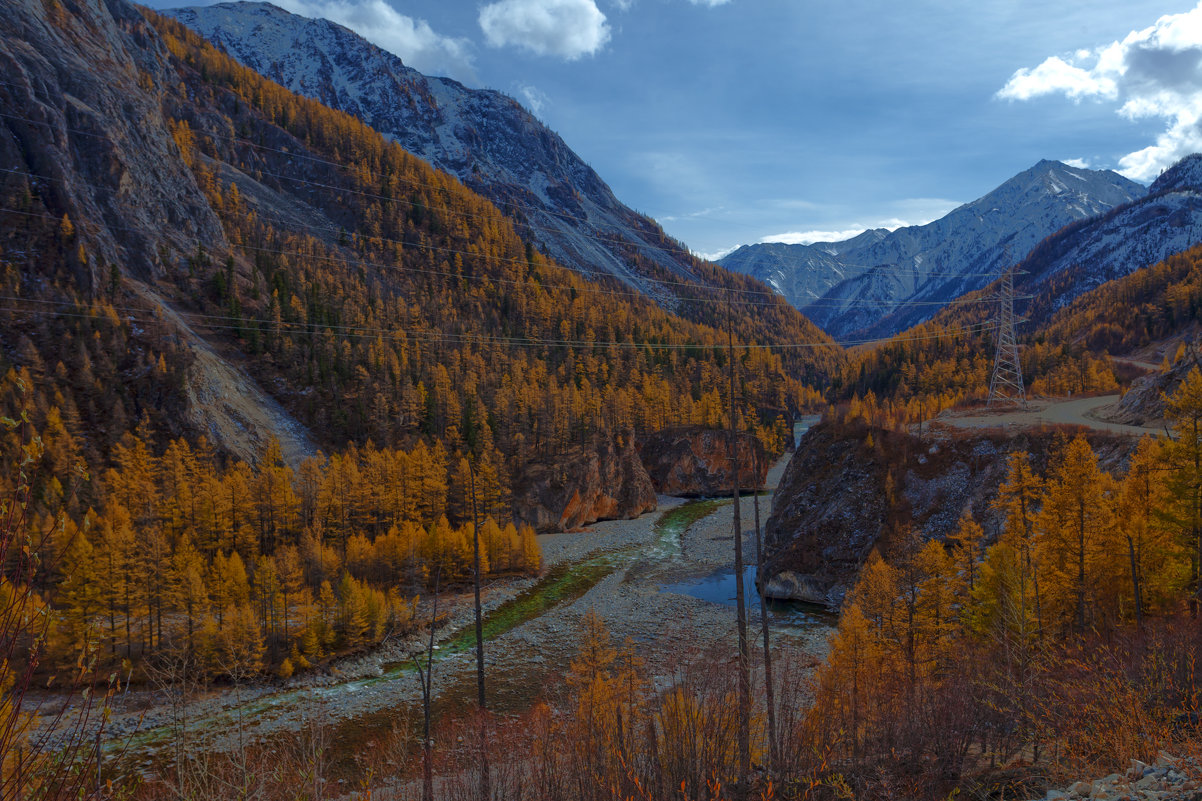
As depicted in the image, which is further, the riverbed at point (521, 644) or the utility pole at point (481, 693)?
the riverbed at point (521, 644)

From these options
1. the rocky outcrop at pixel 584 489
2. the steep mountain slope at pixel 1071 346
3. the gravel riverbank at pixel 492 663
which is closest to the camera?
the gravel riverbank at pixel 492 663

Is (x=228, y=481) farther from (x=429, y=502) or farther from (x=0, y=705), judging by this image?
(x=0, y=705)

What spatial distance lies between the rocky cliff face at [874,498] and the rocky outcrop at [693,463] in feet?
130

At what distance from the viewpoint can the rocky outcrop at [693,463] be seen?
292ft

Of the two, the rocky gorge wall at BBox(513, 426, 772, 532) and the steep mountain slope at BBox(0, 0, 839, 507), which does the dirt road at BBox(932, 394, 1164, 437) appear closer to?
the rocky gorge wall at BBox(513, 426, 772, 532)

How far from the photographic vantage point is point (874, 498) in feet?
145

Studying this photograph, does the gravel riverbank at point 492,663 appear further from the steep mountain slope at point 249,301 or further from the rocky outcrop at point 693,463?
the rocky outcrop at point 693,463

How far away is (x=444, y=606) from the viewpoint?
4259 cm

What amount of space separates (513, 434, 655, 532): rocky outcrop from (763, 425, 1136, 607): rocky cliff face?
26.8 m

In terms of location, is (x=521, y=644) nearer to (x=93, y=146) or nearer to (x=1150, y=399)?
(x=1150, y=399)

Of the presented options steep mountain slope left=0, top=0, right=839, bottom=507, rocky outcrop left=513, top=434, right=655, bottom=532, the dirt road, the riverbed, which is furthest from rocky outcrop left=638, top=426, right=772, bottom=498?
the dirt road

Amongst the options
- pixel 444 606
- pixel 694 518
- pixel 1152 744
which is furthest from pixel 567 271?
pixel 1152 744

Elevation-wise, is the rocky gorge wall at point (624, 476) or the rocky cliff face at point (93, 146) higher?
the rocky cliff face at point (93, 146)

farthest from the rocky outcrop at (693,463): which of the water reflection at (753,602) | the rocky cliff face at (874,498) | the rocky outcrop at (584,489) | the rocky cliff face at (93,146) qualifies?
the rocky cliff face at (93,146)
